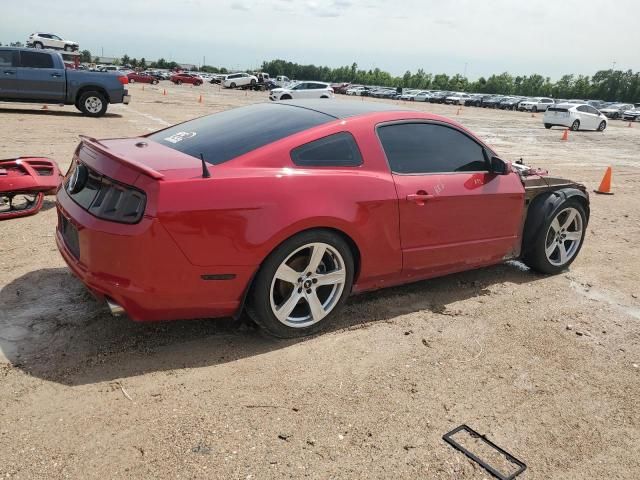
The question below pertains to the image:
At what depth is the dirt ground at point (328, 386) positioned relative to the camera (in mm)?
2562

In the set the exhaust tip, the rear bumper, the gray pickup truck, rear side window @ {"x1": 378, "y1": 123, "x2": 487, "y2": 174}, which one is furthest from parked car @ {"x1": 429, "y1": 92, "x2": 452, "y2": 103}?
the exhaust tip

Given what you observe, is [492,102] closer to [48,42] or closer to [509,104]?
[509,104]

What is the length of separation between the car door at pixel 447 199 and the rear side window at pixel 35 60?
47.9 feet

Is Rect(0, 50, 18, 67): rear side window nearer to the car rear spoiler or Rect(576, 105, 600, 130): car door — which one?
the car rear spoiler

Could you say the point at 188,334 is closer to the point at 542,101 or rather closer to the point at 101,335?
the point at 101,335

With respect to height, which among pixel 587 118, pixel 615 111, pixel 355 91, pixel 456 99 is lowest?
pixel 355 91

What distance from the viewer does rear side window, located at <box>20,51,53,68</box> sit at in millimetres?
15195

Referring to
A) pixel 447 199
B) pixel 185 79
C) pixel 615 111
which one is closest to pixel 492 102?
pixel 615 111

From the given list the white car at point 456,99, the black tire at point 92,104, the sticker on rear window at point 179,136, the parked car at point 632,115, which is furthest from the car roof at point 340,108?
the white car at point 456,99

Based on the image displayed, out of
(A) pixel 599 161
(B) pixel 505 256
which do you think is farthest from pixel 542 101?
(B) pixel 505 256

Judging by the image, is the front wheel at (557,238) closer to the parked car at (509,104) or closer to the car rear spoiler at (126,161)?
the car rear spoiler at (126,161)

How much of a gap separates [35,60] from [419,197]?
15.0 metres

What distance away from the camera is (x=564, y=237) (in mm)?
5352

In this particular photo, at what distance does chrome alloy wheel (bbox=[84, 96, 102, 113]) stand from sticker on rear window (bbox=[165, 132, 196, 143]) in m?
13.8
